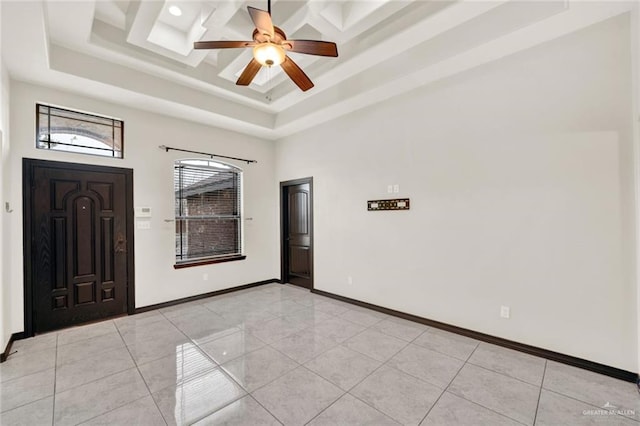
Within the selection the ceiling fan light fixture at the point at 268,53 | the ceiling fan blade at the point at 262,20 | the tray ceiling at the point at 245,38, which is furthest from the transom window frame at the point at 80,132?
the ceiling fan blade at the point at 262,20

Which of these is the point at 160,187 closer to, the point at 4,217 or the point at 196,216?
the point at 196,216

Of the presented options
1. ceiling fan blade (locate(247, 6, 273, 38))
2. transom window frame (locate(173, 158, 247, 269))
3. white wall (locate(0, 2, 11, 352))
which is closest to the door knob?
transom window frame (locate(173, 158, 247, 269))

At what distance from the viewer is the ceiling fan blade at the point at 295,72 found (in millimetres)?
2691

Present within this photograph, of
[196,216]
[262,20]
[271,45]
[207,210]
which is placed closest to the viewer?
[262,20]

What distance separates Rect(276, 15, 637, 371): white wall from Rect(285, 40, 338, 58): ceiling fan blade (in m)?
1.74

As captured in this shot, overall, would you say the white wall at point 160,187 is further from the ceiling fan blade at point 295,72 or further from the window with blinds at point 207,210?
the ceiling fan blade at point 295,72

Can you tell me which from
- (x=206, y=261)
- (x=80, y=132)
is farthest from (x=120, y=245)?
(x=80, y=132)

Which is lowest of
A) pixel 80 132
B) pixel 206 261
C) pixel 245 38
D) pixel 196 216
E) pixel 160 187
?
pixel 206 261

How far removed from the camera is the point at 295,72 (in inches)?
111

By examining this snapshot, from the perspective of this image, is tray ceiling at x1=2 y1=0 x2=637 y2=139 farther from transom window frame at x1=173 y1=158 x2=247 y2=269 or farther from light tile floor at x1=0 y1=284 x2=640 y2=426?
light tile floor at x1=0 y1=284 x2=640 y2=426

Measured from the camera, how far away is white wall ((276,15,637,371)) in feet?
8.05

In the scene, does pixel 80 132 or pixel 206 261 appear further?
pixel 206 261

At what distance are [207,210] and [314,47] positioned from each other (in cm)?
363

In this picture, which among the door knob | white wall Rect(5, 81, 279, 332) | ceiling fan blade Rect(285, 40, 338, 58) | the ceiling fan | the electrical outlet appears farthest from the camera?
the door knob
